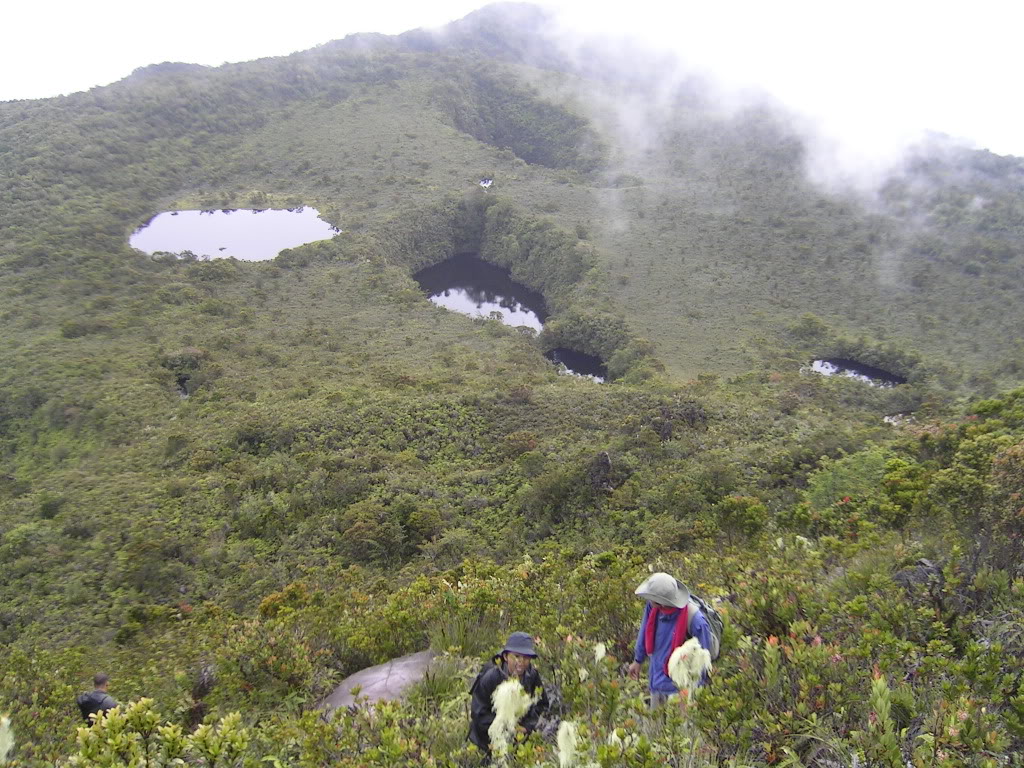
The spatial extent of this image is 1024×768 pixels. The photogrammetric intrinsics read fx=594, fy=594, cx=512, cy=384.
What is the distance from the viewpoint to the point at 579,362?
40.2 m

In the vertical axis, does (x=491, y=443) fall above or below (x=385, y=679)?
below

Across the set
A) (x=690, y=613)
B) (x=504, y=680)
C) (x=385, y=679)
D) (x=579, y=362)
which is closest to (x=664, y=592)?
(x=690, y=613)

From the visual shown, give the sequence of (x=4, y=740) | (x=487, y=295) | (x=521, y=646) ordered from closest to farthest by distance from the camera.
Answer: (x=4, y=740), (x=521, y=646), (x=487, y=295)

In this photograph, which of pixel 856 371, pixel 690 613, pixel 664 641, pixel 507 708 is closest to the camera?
pixel 507 708

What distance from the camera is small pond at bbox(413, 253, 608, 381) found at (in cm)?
4147

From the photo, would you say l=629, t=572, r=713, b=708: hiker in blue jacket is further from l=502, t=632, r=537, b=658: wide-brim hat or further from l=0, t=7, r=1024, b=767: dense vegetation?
l=502, t=632, r=537, b=658: wide-brim hat

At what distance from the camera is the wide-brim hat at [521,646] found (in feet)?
15.1

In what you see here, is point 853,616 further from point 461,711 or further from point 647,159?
point 647,159

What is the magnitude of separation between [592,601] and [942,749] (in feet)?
13.7

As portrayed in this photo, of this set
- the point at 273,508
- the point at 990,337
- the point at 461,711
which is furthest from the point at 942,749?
the point at 990,337

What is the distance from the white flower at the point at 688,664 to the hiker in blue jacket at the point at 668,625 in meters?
0.32

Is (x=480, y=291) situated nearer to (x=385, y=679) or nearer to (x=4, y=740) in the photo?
(x=385, y=679)

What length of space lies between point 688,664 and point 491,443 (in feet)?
59.8

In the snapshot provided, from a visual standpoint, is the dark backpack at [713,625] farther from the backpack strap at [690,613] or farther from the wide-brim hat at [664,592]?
the wide-brim hat at [664,592]
